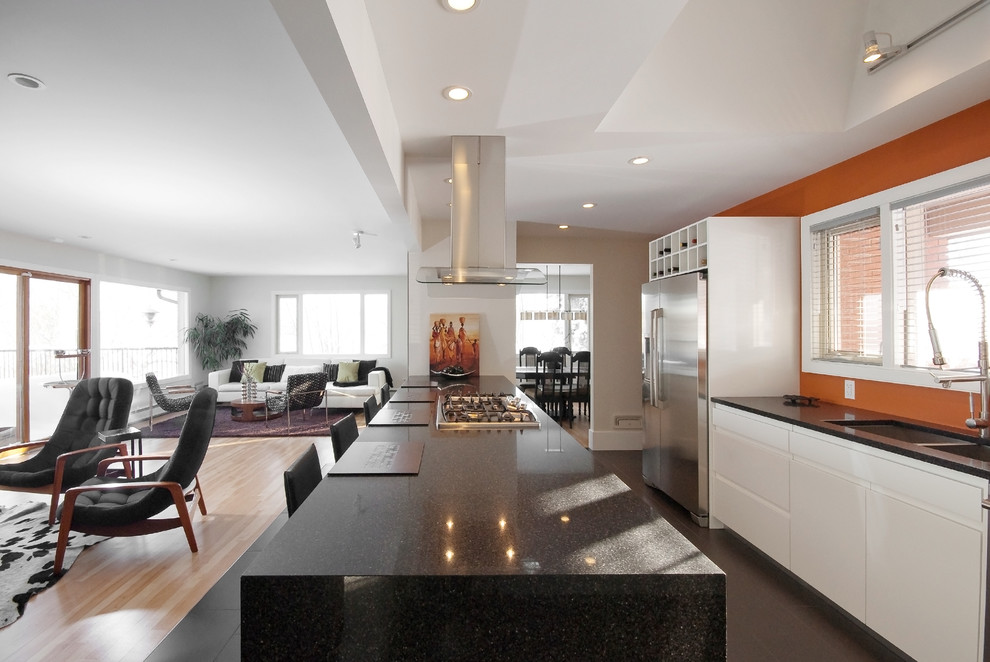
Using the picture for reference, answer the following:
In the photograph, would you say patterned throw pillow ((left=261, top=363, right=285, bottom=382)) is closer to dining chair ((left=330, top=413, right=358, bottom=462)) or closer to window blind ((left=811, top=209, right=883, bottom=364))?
dining chair ((left=330, top=413, right=358, bottom=462))

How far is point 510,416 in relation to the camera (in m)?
2.33

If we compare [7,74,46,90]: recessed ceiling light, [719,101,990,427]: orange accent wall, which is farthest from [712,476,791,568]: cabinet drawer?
[7,74,46,90]: recessed ceiling light

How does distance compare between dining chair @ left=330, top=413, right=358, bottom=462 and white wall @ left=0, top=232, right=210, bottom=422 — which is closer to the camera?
dining chair @ left=330, top=413, right=358, bottom=462

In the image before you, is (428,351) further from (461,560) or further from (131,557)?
(461,560)

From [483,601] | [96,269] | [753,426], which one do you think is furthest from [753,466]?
[96,269]

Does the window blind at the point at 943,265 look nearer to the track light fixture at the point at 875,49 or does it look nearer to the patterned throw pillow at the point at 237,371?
the track light fixture at the point at 875,49

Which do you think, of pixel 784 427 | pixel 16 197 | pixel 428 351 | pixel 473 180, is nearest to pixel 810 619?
pixel 784 427

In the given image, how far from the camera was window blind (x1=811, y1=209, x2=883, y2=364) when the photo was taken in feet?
8.85

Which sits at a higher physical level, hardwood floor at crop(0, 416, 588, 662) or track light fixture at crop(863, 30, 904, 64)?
track light fixture at crop(863, 30, 904, 64)

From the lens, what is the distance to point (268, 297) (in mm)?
9789

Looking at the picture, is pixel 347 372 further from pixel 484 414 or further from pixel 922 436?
pixel 922 436

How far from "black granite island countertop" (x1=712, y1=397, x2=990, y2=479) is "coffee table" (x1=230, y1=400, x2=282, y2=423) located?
639 centimetres

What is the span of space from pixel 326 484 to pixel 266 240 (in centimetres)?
545

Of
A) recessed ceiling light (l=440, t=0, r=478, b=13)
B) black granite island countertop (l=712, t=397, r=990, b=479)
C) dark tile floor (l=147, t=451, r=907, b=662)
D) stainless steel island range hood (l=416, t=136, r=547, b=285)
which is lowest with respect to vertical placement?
dark tile floor (l=147, t=451, r=907, b=662)
